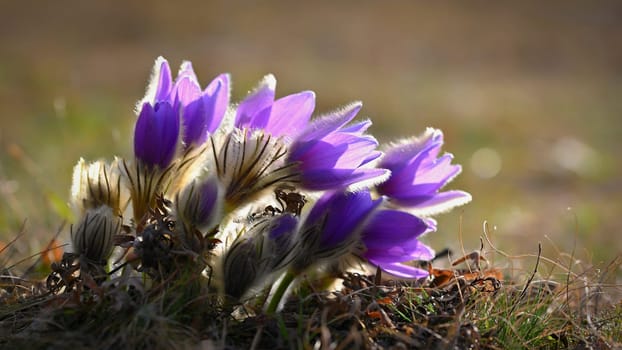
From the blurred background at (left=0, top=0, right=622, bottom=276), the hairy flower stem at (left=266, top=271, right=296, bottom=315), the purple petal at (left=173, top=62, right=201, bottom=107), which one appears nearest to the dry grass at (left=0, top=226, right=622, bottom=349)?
the hairy flower stem at (left=266, top=271, right=296, bottom=315)

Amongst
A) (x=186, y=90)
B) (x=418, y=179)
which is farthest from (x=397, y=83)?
(x=186, y=90)

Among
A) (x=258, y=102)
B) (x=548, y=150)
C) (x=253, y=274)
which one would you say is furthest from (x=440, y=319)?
(x=548, y=150)

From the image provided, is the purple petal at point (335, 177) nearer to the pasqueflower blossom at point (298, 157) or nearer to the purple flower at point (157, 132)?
the pasqueflower blossom at point (298, 157)

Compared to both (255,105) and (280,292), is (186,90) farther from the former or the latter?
(280,292)

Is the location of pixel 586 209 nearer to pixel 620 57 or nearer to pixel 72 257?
pixel 72 257

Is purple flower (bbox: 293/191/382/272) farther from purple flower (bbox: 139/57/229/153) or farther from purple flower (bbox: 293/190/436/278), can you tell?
purple flower (bbox: 139/57/229/153)

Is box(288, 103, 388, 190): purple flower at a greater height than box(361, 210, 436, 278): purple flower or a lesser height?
greater
